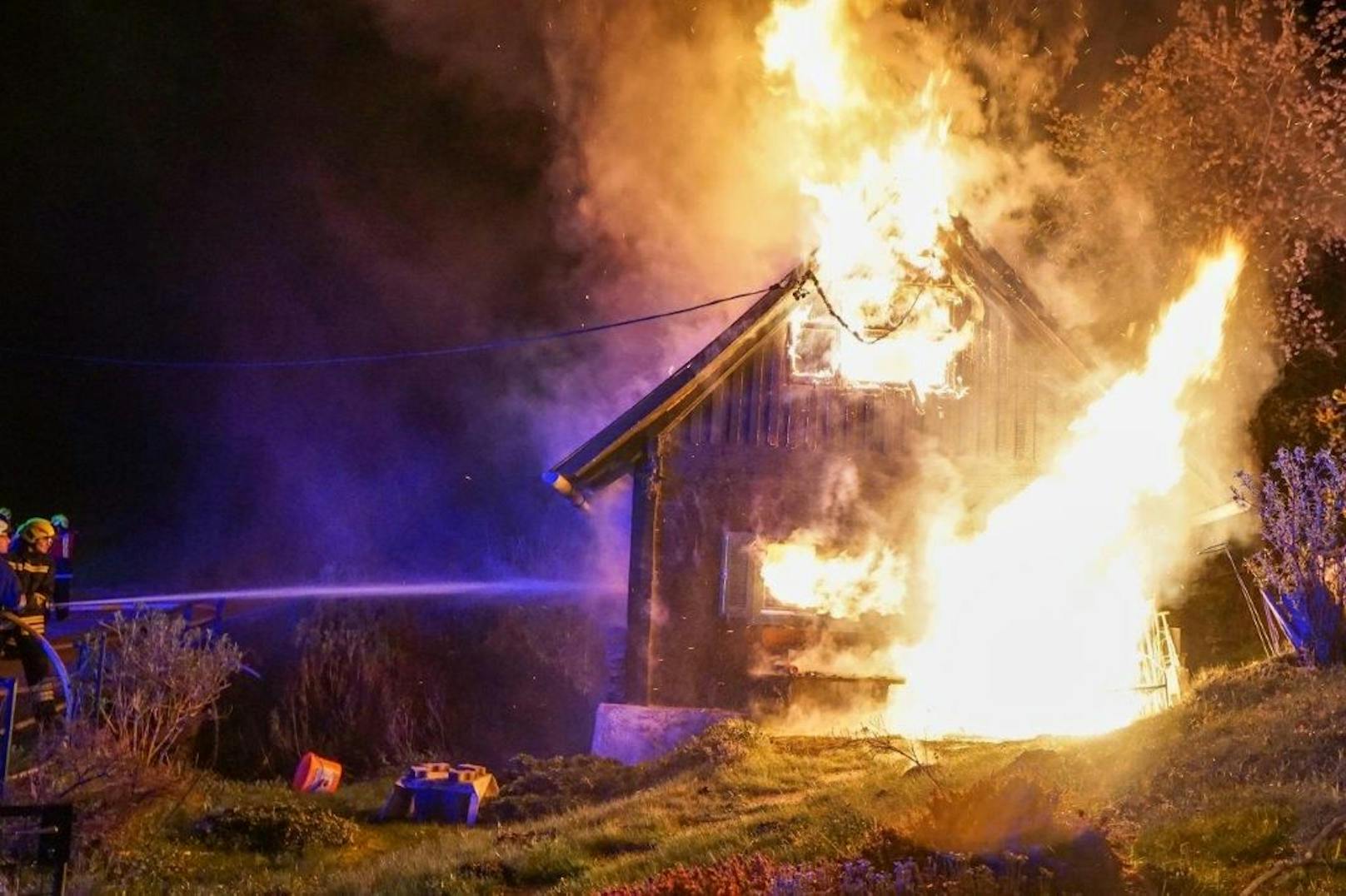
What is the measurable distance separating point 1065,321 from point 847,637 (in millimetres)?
6168

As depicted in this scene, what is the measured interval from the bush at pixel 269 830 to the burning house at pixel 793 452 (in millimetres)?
4644

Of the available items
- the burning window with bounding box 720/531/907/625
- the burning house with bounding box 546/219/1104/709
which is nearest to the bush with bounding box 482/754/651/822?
the burning house with bounding box 546/219/1104/709

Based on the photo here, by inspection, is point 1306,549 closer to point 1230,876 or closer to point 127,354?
point 1230,876

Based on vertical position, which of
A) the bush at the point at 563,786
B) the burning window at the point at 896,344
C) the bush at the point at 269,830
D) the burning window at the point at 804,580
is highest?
the burning window at the point at 896,344

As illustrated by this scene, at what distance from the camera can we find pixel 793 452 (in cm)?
1480

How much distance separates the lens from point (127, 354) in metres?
36.5

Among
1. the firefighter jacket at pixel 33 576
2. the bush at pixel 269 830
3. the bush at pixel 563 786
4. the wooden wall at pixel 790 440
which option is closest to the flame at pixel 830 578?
the wooden wall at pixel 790 440

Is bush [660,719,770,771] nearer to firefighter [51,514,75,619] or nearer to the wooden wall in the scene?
the wooden wall

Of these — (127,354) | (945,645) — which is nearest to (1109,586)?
(945,645)

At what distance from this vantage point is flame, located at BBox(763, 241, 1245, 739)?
14.3 metres

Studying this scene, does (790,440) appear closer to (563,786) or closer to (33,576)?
(563,786)

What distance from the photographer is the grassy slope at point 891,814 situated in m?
6.67

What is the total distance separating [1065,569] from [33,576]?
13.5 m

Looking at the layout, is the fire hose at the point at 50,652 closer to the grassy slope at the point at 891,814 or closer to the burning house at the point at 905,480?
the grassy slope at the point at 891,814
